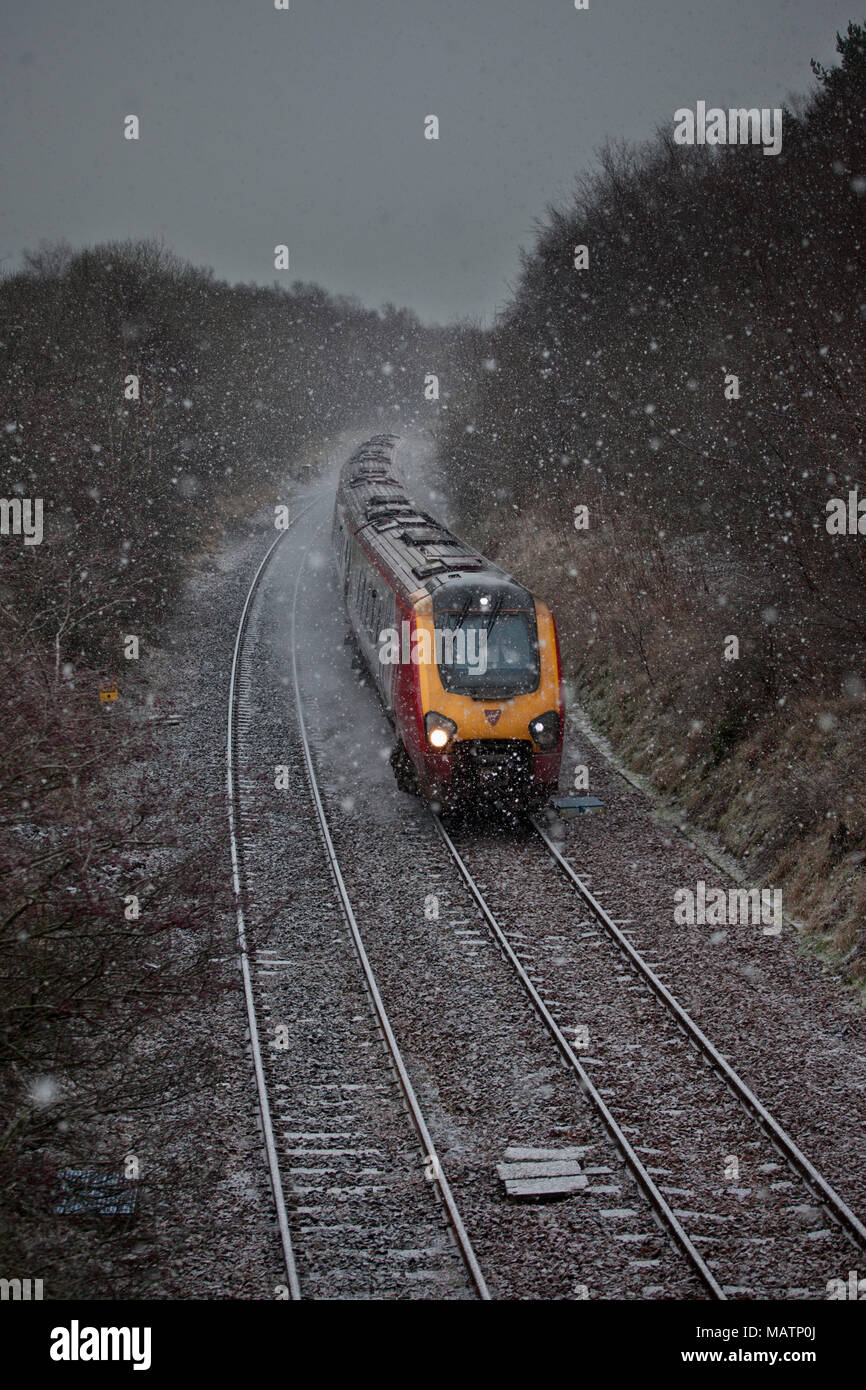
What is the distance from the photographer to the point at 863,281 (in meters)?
16.8

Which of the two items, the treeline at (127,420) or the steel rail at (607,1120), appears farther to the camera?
the treeline at (127,420)

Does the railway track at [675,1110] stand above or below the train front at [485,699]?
below

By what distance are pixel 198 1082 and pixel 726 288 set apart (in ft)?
69.4

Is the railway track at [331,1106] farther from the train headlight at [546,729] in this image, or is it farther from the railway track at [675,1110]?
the train headlight at [546,729]

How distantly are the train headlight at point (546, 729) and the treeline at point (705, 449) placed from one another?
2.49 metres

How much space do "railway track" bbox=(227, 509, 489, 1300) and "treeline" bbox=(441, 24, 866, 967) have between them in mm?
5265

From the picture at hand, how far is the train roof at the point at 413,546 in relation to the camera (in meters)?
14.0

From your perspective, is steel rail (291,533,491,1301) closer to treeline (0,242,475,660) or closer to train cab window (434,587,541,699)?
train cab window (434,587,541,699)

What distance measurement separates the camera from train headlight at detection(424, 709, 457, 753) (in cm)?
1296

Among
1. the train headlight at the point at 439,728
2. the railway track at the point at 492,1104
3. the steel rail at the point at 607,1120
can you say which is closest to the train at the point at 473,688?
the train headlight at the point at 439,728

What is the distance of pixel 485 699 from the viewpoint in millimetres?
13133

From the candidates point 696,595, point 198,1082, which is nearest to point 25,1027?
point 198,1082

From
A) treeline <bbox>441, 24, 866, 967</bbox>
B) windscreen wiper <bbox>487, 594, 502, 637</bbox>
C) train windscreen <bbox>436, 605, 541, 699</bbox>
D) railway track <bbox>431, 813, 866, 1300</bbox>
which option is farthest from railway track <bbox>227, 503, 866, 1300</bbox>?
treeline <bbox>441, 24, 866, 967</bbox>

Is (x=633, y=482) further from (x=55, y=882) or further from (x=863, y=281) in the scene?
(x=55, y=882)
